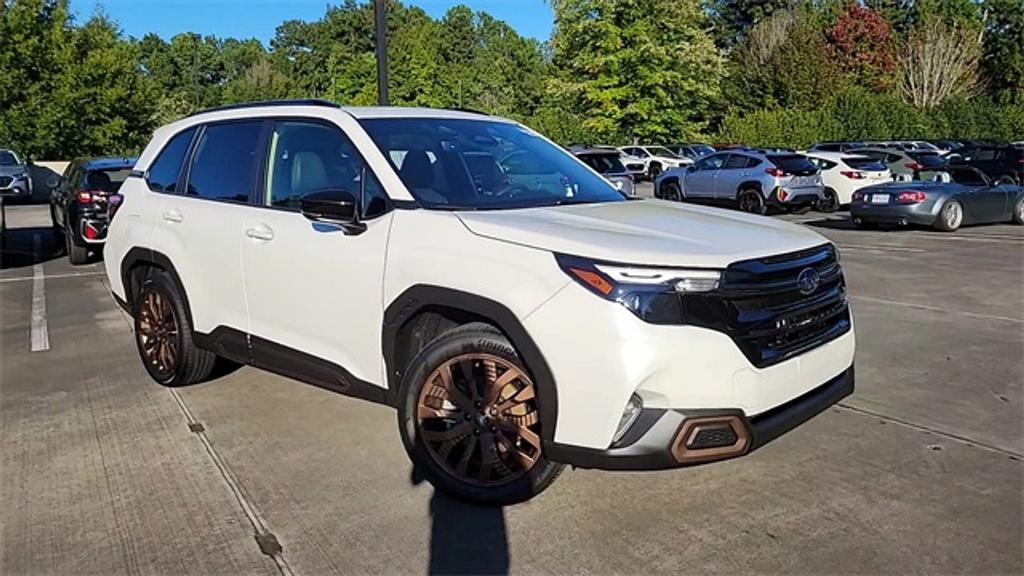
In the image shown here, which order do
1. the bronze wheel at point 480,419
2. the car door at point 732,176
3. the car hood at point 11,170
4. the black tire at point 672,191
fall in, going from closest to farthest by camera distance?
the bronze wheel at point 480,419 < the car door at point 732,176 < the black tire at point 672,191 < the car hood at point 11,170

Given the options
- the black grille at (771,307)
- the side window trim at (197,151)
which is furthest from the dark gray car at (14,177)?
the black grille at (771,307)

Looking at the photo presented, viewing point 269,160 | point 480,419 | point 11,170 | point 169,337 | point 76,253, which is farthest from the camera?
point 11,170

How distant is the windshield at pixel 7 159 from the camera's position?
22531mm

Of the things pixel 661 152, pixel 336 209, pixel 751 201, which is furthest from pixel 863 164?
pixel 336 209

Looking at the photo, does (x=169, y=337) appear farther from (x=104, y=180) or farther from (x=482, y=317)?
(x=104, y=180)

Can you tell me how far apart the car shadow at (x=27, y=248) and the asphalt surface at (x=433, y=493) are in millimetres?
7168

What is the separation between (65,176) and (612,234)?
1190 centimetres

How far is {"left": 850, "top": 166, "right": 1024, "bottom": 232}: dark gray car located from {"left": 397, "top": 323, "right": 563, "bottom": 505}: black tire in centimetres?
1292

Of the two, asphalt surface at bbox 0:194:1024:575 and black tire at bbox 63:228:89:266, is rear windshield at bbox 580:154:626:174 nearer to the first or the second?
black tire at bbox 63:228:89:266

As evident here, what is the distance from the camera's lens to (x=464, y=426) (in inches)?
138

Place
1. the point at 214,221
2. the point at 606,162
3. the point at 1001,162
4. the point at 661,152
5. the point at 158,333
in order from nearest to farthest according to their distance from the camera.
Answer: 1. the point at 214,221
2. the point at 158,333
3. the point at 606,162
4. the point at 1001,162
5. the point at 661,152

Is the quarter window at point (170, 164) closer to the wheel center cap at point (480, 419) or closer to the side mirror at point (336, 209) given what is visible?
the side mirror at point (336, 209)

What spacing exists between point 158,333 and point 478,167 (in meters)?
2.55

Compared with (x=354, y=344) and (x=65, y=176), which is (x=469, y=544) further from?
(x=65, y=176)
